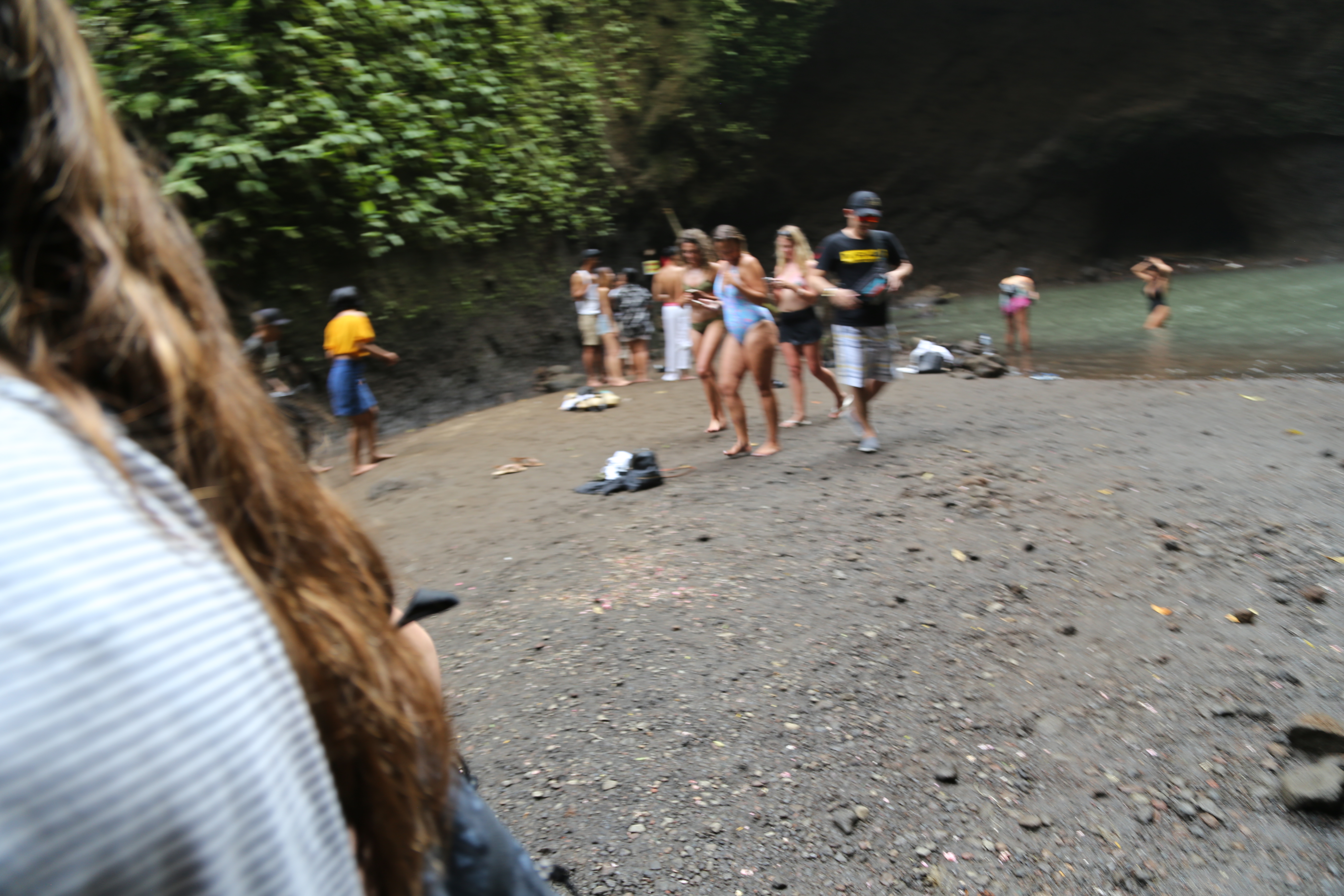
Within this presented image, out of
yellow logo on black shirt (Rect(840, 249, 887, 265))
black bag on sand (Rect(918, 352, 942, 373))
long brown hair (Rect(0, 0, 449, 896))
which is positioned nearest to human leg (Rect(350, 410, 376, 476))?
yellow logo on black shirt (Rect(840, 249, 887, 265))

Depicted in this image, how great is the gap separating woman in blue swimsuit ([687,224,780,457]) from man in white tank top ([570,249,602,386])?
4.79 metres

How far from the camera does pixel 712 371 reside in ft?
25.8

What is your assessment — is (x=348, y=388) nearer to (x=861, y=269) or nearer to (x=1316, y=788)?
(x=861, y=269)

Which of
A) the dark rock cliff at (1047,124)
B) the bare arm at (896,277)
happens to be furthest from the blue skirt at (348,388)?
the dark rock cliff at (1047,124)

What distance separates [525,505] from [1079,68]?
2331 cm

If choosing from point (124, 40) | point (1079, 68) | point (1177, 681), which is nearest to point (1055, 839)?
point (1177, 681)

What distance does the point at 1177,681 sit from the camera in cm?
314

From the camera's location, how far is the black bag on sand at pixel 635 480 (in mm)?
6406

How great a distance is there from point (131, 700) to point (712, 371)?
Answer: 24.6ft

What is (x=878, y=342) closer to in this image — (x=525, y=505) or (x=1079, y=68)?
(x=525, y=505)

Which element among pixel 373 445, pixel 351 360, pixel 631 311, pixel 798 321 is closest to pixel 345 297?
pixel 351 360

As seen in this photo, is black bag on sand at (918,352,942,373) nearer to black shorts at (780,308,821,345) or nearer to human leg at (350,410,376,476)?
black shorts at (780,308,821,345)

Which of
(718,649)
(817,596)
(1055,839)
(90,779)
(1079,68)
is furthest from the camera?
(1079,68)

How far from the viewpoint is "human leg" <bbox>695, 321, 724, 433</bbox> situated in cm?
753
